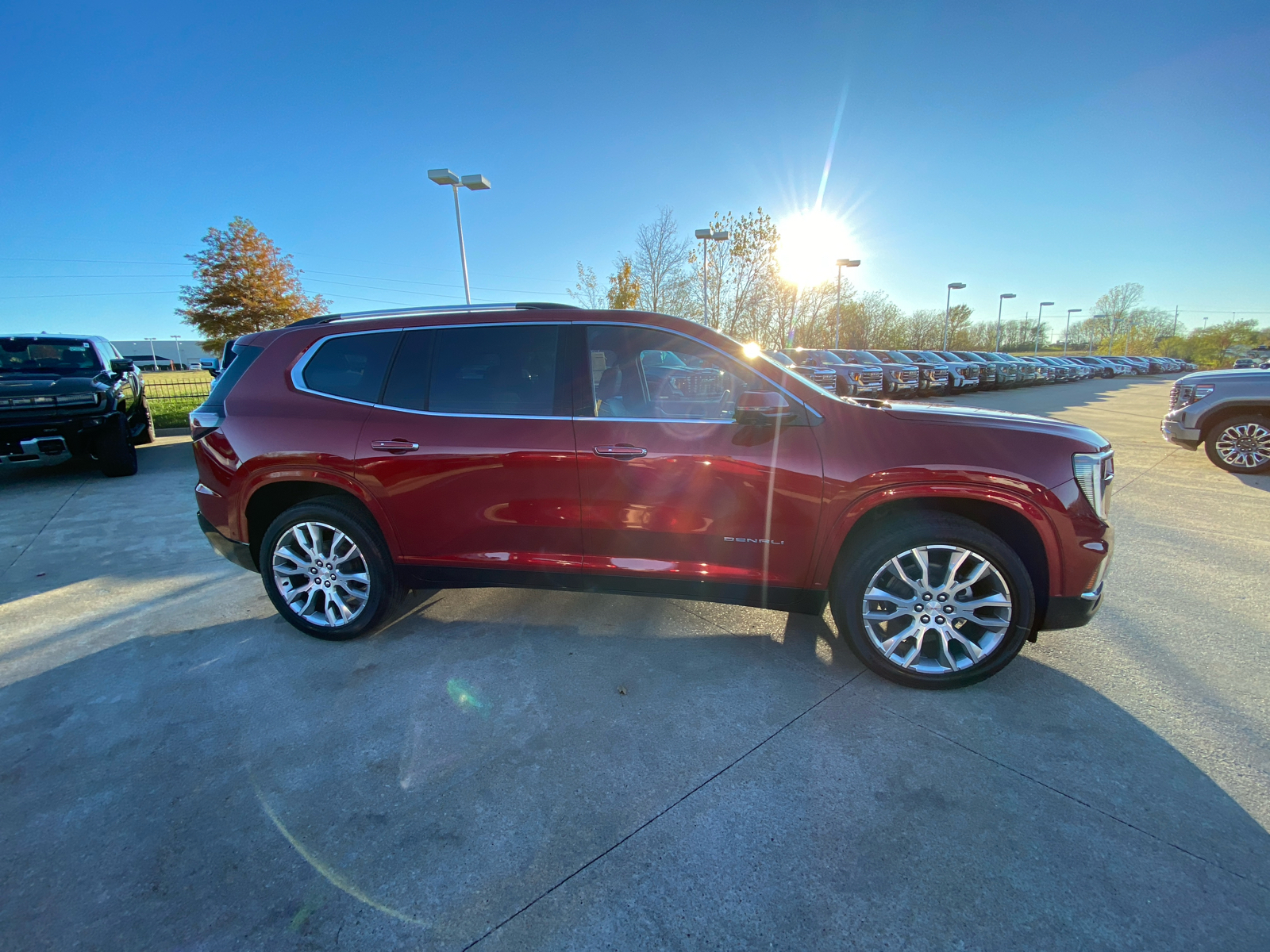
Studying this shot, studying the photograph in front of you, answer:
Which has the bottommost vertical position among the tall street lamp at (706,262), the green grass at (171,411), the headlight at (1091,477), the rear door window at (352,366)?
the green grass at (171,411)

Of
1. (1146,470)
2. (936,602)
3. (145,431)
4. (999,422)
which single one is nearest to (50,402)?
(145,431)

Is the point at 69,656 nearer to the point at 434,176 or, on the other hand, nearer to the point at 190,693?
the point at 190,693

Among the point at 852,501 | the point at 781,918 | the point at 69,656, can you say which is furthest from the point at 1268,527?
the point at 69,656

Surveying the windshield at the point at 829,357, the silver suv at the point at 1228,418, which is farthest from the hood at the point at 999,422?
the windshield at the point at 829,357

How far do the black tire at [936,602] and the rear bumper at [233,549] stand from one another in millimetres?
3390

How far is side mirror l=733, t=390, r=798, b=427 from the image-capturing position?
101 inches

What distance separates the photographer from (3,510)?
19.6ft

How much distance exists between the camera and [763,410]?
2.57 metres

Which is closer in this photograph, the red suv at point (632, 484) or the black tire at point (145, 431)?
the red suv at point (632, 484)

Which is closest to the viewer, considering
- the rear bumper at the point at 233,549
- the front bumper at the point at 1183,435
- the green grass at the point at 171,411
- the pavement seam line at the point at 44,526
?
the rear bumper at the point at 233,549

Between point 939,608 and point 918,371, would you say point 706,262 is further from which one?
point 939,608

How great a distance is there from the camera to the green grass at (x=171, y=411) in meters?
12.1

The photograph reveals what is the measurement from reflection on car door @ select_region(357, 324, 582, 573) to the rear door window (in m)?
0.09

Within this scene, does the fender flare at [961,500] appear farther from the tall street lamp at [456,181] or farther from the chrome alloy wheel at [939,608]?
the tall street lamp at [456,181]
